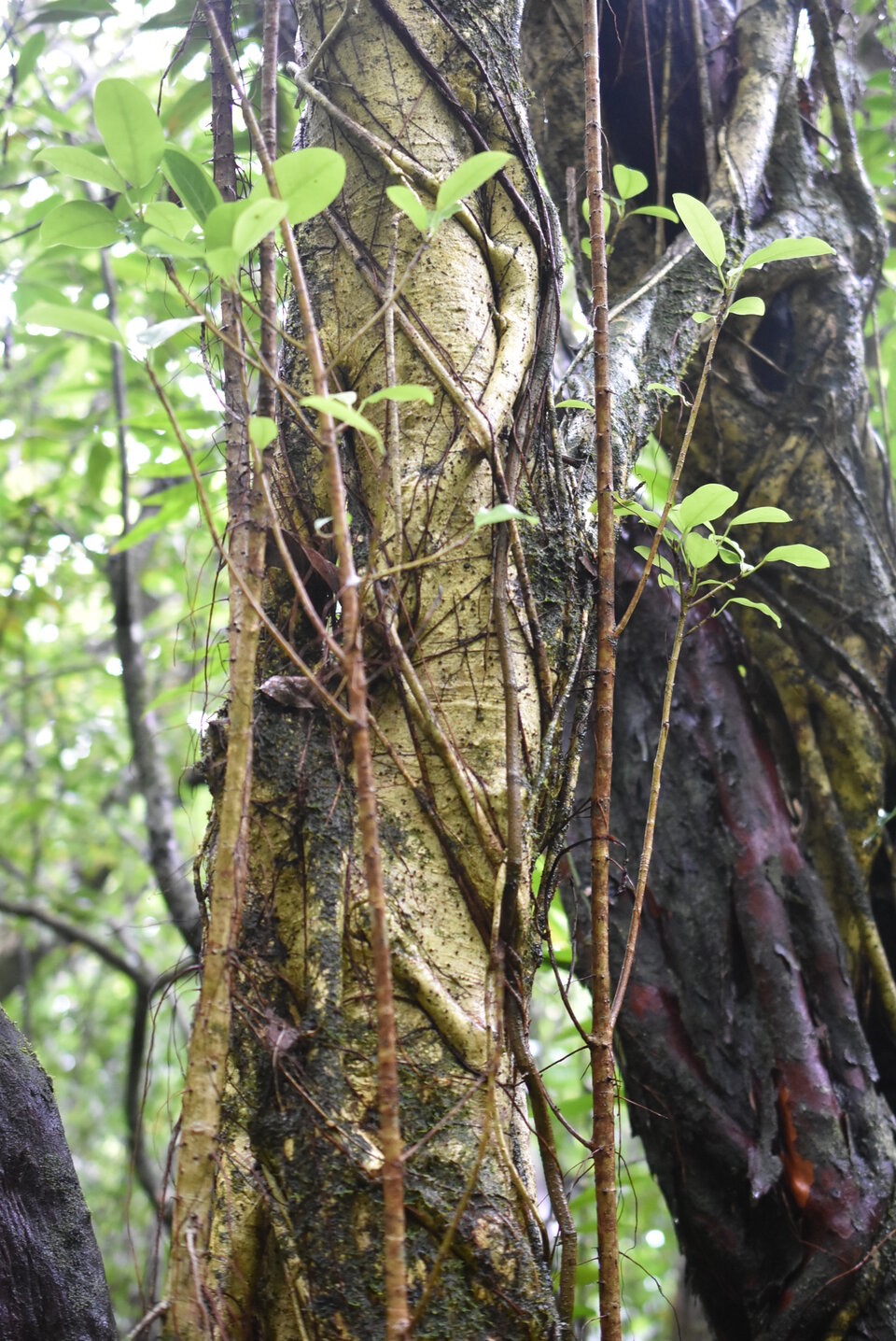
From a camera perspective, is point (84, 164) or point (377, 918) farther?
point (84, 164)

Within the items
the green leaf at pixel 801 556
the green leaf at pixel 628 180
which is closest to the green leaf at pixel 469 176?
the green leaf at pixel 801 556

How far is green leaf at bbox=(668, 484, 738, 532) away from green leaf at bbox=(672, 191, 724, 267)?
0.71ft

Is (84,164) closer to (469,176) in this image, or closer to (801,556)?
(469,176)

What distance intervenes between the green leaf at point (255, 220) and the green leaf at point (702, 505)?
1.59 ft

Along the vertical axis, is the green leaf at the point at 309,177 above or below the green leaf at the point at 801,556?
above

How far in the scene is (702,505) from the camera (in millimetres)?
980

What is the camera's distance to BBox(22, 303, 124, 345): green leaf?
706mm

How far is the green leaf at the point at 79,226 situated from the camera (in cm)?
86

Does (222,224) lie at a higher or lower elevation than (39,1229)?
higher

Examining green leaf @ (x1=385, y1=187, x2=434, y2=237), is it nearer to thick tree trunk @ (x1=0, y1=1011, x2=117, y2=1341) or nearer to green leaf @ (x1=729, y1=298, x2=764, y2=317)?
green leaf @ (x1=729, y1=298, x2=764, y2=317)

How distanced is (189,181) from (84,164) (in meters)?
0.09

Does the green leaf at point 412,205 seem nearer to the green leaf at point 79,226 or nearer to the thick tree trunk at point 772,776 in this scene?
the green leaf at point 79,226

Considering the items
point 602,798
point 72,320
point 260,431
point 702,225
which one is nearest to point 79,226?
point 72,320

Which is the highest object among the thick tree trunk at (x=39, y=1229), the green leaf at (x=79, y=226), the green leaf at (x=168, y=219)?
the green leaf at (x=79, y=226)
